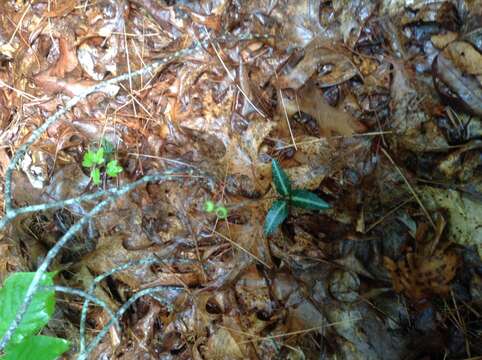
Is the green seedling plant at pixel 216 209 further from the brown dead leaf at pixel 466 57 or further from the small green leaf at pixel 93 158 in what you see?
the brown dead leaf at pixel 466 57

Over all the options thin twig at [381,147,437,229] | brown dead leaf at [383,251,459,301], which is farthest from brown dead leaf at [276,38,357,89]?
brown dead leaf at [383,251,459,301]

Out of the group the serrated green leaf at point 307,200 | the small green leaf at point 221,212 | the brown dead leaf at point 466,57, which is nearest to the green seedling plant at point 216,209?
the small green leaf at point 221,212

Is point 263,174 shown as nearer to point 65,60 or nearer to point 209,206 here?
Answer: point 209,206

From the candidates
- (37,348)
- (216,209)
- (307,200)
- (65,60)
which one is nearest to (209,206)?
(216,209)

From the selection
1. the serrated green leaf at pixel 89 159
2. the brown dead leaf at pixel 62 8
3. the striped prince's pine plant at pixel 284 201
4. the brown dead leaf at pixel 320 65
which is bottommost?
the striped prince's pine plant at pixel 284 201

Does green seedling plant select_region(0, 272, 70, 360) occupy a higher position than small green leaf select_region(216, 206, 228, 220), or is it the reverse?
small green leaf select_region(216, 206, 228, 220)

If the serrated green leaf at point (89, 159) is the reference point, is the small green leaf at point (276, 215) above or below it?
below

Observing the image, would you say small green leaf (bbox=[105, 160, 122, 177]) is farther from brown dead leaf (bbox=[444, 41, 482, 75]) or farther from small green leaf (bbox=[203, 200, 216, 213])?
brown dead leaf (bbox=[444, 41, 482, 75])

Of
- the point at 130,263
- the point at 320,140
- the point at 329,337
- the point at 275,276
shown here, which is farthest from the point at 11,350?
the point at 320,140

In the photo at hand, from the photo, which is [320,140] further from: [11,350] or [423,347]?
[11,350]
